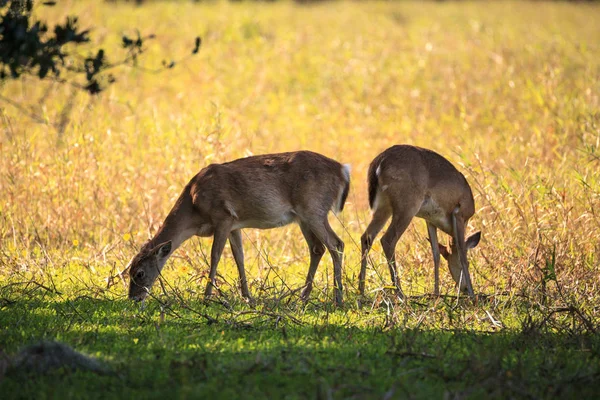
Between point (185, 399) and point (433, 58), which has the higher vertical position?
point (433, 58)

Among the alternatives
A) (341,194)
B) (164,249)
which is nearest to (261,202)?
(341,194)

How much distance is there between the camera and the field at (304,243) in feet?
18.2

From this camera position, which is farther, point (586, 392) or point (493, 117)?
point (493, 117)

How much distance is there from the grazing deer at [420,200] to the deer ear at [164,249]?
1.76 meters

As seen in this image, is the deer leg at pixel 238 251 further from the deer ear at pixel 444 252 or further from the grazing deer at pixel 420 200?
the deer ear at pixel 444 252

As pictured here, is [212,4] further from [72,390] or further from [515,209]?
[72,390]

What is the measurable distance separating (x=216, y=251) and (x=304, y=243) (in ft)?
7.12

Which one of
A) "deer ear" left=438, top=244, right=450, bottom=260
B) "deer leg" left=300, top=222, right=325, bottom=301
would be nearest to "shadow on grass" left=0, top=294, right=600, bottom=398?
"deer leg" left=300, top=222, right=325, bottom=301

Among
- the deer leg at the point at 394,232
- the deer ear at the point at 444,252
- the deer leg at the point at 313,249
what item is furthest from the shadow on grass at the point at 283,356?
the deer ear at the point at 444,252

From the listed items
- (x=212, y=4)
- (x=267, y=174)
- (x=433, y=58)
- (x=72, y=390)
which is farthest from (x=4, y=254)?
(x=212, y=4)

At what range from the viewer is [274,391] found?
202 inches

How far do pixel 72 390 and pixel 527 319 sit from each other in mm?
3625

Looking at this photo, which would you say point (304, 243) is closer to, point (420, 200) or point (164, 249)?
point (420, 200)

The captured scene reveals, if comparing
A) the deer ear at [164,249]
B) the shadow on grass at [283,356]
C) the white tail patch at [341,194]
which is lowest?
the shadow on grass at [283,356]
